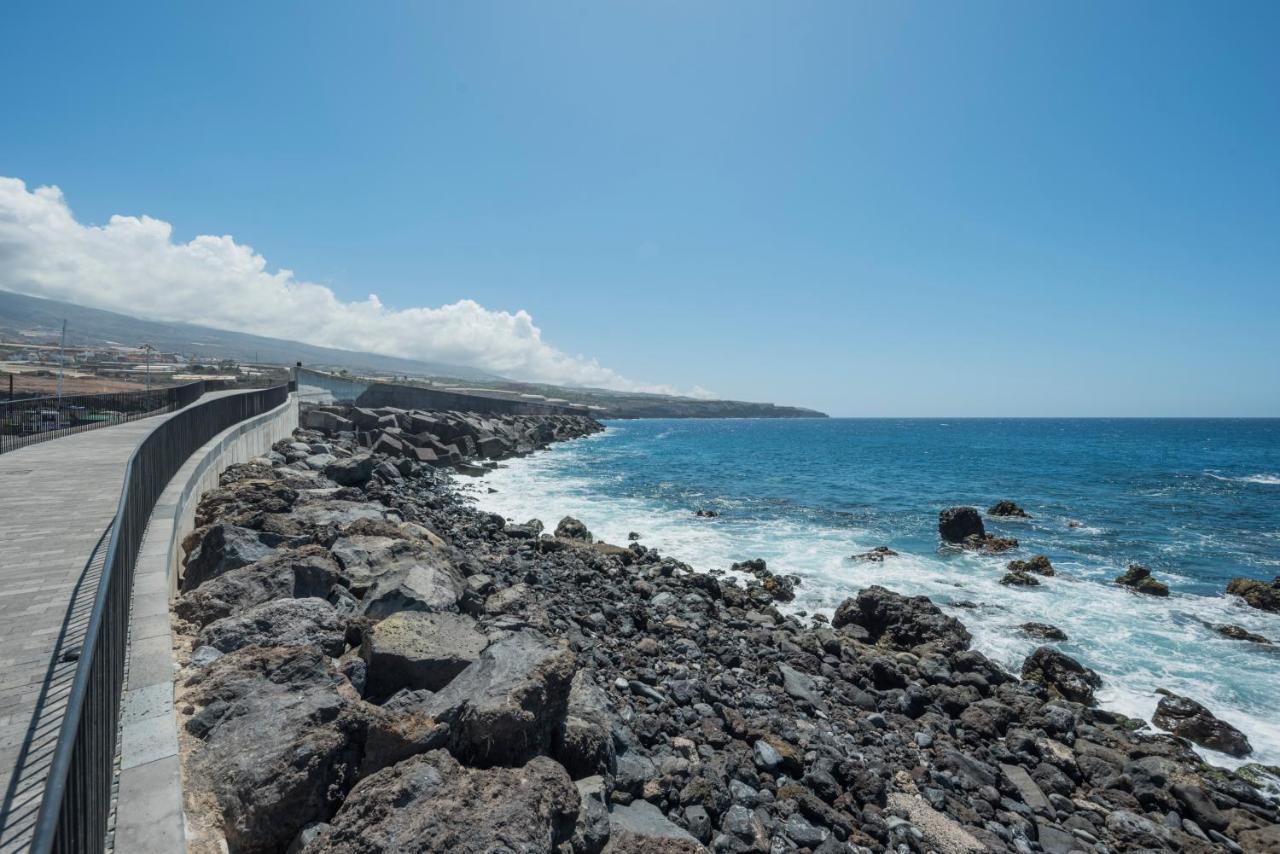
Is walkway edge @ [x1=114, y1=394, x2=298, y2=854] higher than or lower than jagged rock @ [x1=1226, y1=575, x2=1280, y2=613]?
higher

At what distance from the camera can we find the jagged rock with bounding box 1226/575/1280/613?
15.7m

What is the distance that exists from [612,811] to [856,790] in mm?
3260

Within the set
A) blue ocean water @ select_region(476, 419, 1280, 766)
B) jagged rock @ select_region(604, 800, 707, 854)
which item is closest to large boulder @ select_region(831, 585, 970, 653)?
blue ocean water @ select_region(476, 419, 1280, 766)

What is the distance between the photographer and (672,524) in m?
24.0

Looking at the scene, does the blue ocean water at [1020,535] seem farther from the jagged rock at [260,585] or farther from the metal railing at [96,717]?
the metal railing at [96,717]

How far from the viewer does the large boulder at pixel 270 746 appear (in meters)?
3.98

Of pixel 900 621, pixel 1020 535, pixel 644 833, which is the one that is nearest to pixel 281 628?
pixel 644 833

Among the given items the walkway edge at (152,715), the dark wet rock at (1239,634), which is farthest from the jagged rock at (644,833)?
the dark wet rock at (1239,634)

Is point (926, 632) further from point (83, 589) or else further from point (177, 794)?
point (83, 589)

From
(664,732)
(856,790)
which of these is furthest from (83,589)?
(856,790)

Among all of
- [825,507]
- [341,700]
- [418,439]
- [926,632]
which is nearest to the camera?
[341,700]

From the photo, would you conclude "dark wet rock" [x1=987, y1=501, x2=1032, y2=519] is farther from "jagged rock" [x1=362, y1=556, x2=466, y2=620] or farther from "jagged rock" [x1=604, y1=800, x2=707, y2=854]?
"jagged rock" [x1=604, y1=800, x2=707, y2=854]

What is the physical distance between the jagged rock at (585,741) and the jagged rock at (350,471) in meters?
16.6

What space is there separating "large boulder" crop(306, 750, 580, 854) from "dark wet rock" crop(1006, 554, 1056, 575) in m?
19.1
